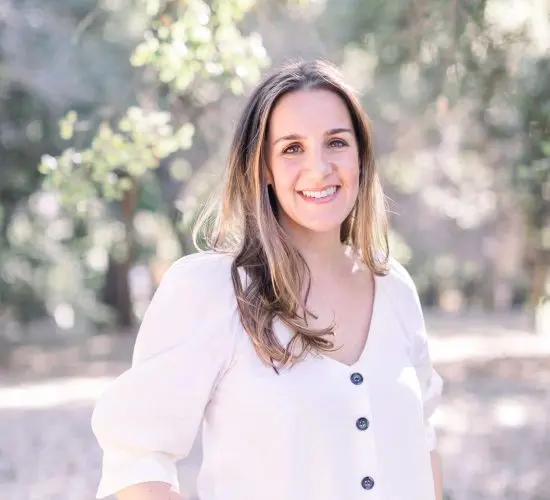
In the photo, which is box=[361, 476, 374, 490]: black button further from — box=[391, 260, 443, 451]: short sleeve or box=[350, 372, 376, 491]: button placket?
box=[391, 260, 443, 451]: short sleeve

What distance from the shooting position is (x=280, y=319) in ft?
7.03

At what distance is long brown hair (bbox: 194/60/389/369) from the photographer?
6.89 feet

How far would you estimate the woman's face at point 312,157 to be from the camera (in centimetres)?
224

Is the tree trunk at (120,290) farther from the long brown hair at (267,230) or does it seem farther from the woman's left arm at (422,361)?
the long brown hair at (267,230)

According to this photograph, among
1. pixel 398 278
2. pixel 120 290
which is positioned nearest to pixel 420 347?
pixel 398 278

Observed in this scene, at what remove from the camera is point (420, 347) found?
2.44 metres

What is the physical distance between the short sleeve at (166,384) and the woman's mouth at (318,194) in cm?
33

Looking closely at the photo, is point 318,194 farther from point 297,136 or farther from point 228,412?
point 228,412

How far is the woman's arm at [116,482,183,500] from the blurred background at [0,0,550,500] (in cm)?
80

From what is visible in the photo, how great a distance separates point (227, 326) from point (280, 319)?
0.13 meters

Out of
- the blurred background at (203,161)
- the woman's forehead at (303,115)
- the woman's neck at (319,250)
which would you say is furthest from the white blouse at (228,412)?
the blurred background at (203,161)

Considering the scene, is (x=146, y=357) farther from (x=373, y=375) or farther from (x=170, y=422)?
(x=373, y=375)

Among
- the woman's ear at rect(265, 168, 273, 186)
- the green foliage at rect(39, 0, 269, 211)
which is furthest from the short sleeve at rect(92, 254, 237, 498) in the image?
the green foliage at rect(39, 0, 269, 211)

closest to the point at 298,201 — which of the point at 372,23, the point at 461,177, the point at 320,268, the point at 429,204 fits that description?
the point at 320,268
